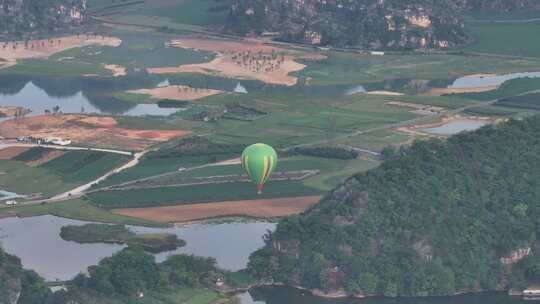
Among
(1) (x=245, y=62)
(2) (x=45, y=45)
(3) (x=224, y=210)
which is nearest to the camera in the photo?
(3) (x=224, y=210)

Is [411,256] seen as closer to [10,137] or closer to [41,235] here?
[41,235]

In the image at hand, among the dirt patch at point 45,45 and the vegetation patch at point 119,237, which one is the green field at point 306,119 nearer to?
the vegetation patch at point 119,237

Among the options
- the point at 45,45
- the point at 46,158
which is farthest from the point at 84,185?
the point at 45,45

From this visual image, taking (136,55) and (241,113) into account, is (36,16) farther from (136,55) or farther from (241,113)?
(241,113)

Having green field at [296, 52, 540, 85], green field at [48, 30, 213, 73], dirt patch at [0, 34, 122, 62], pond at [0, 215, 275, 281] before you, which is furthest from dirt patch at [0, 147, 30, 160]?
dirt patch at [0, 34, 122, 62]

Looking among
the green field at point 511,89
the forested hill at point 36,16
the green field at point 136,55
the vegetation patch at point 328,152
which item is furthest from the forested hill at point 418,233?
the forested hill at point 36,16
